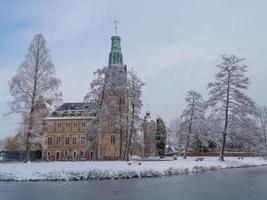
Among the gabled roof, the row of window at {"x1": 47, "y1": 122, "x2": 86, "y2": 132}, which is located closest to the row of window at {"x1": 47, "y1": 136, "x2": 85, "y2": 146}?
the row of window at {"x1": 47, "y1": 122, "x2": 86, "y2": 132}

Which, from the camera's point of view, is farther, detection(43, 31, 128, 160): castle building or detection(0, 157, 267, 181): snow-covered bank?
detection(43, 31, 128, 160): castle building

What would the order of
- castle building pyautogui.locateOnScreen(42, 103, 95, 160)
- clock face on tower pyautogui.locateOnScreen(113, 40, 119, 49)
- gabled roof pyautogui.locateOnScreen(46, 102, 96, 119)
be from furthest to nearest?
castle building pyautogui.locateOnScreen(42, 103, 95, 160)
gabled roof pyautogui.locateOnScreen(46, 102, 96, 119)
clock face on tower pyautogui.locateOnScreen(113, 40, 119, 49)

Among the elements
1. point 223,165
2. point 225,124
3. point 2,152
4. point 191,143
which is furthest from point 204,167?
point 2,152

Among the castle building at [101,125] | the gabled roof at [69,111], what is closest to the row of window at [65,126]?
the castle building at [101,125]

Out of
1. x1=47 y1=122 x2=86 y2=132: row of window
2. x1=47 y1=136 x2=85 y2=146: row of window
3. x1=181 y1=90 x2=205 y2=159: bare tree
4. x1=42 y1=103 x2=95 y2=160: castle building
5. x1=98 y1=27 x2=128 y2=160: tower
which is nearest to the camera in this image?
x1=98 y1=27 x2=128 y2=160: tower

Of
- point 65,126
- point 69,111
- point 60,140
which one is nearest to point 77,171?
point 69,111

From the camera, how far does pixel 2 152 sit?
102 metres

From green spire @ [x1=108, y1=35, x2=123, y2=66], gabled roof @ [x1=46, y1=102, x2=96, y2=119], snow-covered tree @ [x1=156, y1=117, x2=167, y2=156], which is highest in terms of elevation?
green spire @ [x1=108, y1=35, x2=123, y2=66]

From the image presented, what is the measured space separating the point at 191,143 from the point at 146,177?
49405 mm

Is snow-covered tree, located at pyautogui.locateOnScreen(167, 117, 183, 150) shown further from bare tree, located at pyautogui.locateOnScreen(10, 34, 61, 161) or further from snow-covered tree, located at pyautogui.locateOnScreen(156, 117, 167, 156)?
bare tree, located at pyautogui.locateOnScreen(10, 34, 61, 161)

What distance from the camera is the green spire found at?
93000mm

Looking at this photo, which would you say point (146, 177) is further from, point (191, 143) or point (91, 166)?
point (191, 143)

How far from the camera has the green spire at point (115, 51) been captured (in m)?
93.0

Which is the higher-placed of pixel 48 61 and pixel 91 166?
pixel 48 61
